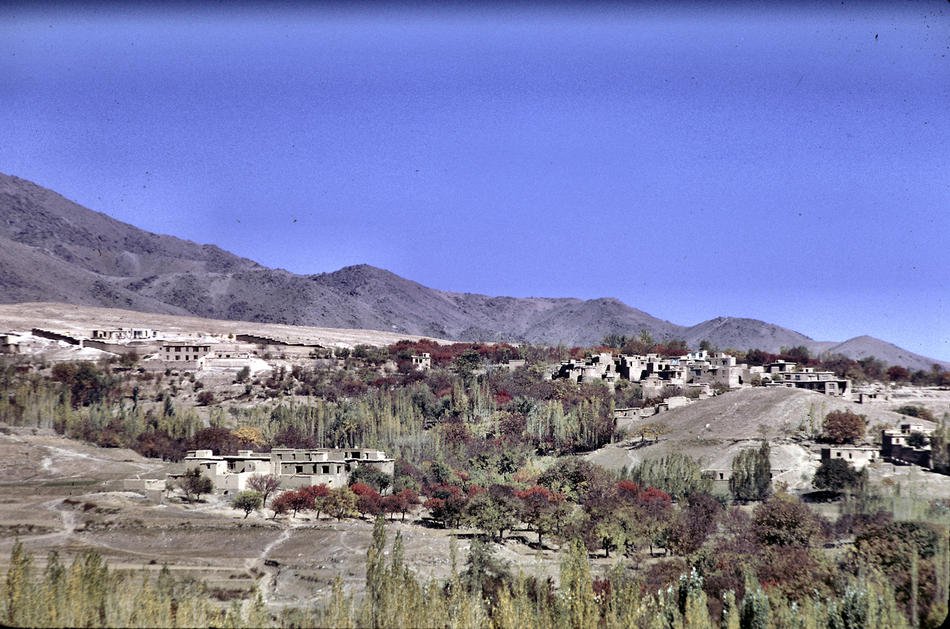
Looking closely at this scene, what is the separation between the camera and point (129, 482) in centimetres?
3838

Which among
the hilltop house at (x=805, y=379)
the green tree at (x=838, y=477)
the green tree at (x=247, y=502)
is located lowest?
the green tree at (x=247, y=502)

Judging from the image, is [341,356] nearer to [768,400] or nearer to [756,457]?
[768,400]

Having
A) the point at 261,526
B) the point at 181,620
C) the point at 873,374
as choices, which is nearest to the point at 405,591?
the point at 181,620

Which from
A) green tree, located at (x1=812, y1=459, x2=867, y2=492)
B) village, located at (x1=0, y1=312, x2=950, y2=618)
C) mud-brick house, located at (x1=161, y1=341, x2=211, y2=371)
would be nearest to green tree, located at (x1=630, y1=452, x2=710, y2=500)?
village, located at (x1=0, y1=312, x2=950, y2=618)

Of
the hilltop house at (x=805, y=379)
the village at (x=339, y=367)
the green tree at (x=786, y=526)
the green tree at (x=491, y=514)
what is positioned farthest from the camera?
the hilltop house at (x=805, y=379)

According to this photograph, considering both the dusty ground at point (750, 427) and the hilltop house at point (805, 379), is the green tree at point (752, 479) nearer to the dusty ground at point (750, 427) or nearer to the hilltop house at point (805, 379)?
the dusty ground at point (750, 427)

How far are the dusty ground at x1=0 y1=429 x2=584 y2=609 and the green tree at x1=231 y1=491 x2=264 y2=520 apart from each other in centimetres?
37

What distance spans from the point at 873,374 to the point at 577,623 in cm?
5896

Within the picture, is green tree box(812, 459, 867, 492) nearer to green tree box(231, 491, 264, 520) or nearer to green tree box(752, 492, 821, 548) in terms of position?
green tree box(752, 492, 821, 548)

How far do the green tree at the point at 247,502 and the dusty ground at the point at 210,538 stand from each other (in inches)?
14.6

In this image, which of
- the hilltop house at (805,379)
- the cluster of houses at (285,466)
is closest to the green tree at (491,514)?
the cluster of houses at (285,466)

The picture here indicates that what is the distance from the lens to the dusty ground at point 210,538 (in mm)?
26562

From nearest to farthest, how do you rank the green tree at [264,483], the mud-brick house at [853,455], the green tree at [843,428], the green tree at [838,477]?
1. the green tree at [838,477]
2. the green tree at [264,483]
3. the mud-brick house at [853,455]
4. the green tree at [843,428]

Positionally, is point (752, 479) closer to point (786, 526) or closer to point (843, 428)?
point (843, 428)
